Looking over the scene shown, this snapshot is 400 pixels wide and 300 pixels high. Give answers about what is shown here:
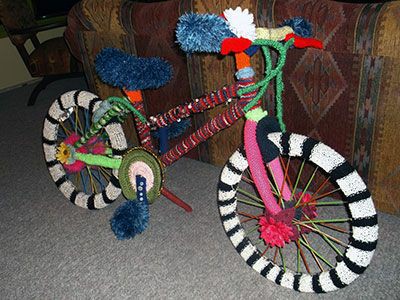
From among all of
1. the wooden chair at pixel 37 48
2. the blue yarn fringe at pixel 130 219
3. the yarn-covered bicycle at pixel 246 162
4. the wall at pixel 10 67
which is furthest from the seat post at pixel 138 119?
the wall at pixel 10 67

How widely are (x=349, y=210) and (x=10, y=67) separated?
10.8 ft

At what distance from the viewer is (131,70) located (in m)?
1.26

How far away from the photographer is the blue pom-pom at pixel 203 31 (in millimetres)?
946

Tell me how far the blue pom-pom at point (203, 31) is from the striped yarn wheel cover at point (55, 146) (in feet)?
2.03

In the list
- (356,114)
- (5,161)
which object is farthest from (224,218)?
(5,161)

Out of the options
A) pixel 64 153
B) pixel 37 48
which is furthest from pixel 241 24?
pixel 37 48

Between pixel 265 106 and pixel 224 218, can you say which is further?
pixel 265 106

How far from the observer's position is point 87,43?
1.85 metres

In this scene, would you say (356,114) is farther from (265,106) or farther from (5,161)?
(5,161)

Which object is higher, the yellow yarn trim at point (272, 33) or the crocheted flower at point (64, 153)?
the yellow yarn trim at point (272, 33)

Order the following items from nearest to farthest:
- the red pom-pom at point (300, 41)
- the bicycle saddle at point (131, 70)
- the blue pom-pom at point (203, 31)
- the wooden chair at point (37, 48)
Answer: the blue pom-pom at point (203, 31) < the red pom-pom at point (300, 41) < the bicycle saddle at point (131, 70) < the wooden chair at point (37, 48)

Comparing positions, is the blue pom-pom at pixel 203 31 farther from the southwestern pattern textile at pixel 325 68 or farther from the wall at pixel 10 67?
the wall at pixel 10 67

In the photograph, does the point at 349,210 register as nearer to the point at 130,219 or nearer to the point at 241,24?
the point at 241,24

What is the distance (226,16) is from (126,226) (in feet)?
2.63
